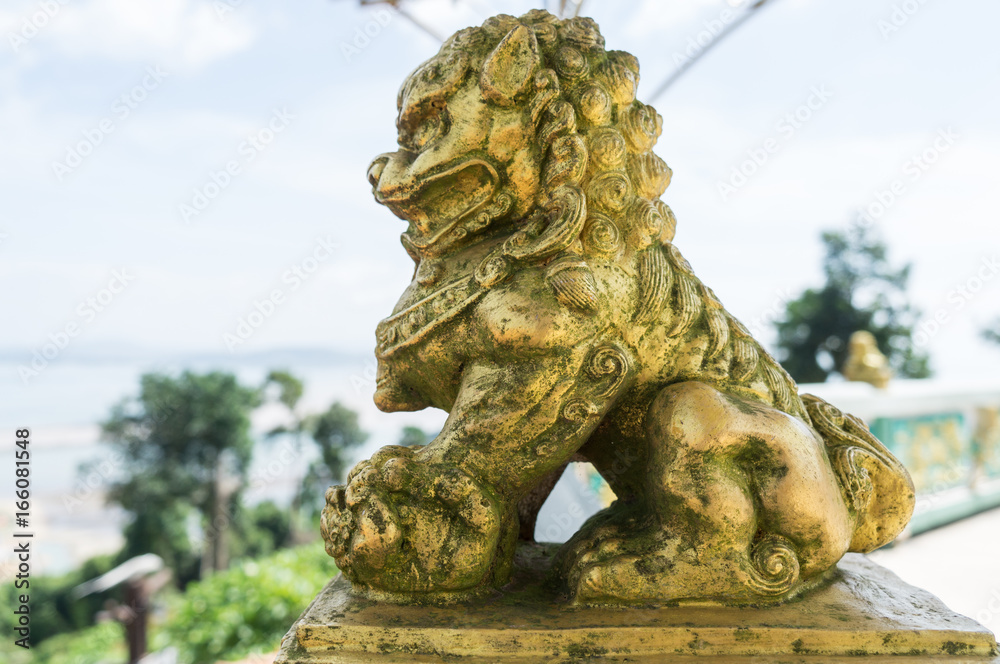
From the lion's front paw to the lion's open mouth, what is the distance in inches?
18.8

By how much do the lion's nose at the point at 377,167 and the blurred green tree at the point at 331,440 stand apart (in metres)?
7.55

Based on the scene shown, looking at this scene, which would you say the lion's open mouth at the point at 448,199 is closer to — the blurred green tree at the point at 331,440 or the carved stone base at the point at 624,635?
the carved stone base at the point at 624,635

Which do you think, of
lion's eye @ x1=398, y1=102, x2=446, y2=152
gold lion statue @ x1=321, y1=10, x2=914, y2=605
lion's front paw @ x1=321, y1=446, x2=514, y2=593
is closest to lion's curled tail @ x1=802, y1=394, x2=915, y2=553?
gold lion statue @ x1=321, y1=10, x2=914, y2=605

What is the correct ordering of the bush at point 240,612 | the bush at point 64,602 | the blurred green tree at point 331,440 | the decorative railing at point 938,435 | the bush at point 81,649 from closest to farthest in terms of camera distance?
the bush at point 240,612, the decorative railing at point 938,435, the bush at point 81,649, the bush at point 64,602, the blurred green tree at point 331,440

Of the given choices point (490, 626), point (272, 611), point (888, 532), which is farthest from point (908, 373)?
point (490, 626)

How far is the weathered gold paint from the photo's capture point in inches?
220

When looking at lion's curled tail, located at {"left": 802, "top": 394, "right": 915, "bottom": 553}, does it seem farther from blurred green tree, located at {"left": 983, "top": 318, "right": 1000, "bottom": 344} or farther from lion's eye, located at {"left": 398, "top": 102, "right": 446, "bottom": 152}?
blurred green tree, located at {"left": 983, "top": 318, "right": 1000, "bottom": 344}

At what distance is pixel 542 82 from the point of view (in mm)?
1471

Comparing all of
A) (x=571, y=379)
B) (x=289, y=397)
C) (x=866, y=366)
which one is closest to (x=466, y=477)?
(x=571, y=379)

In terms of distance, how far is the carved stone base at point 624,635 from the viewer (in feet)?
4.13

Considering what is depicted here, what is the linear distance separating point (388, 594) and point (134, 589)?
4.55 meters

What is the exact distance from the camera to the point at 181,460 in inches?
350

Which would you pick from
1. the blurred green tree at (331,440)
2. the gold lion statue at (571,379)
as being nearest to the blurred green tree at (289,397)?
the blurred green tree at (331,440)

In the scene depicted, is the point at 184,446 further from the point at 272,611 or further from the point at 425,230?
the point at 425,230
